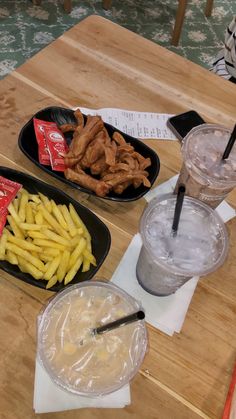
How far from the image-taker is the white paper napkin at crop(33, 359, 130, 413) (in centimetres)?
91

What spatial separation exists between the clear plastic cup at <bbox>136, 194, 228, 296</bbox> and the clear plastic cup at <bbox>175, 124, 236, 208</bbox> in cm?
10

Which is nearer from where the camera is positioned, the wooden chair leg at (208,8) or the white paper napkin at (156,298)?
the white paper napkin at (156,298)

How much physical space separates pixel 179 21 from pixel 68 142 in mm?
2158

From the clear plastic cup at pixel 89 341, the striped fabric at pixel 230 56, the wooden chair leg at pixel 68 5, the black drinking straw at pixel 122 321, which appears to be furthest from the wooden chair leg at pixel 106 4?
the black drinking straw at pixel 122 321

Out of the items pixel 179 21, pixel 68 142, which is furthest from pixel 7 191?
pixel 179 21

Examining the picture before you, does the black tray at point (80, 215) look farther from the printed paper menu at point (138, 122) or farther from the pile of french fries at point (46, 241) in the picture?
the printed paper menu at point (138, 122)

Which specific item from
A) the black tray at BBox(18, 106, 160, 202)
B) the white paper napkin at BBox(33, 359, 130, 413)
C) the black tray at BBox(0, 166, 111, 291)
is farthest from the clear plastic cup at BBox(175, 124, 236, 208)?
the white paper napkin at BBox(33, 359, 130, 413)

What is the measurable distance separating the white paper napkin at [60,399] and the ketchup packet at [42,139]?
614 mm

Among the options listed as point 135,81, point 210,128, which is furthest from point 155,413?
point 135,81

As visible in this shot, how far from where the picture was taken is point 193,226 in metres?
1.01

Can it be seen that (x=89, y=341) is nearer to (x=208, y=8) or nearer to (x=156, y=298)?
(x=156, y=298)

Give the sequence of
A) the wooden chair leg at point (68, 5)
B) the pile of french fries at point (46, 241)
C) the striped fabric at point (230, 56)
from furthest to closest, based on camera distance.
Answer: the wooden chair leg at point (68, 5)
the striped fabric at point (230, 56)
the pile of french fries at point (46, 241)

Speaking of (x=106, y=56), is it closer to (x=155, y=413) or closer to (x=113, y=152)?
(x=113, y=152)

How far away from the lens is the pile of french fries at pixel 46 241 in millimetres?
1045
